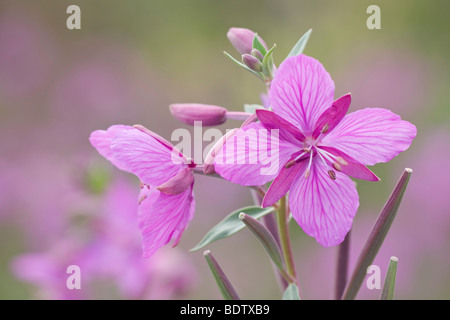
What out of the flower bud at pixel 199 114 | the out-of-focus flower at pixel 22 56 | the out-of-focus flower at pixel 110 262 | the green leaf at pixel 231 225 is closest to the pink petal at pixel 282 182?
the green leaf at pixel 231 225

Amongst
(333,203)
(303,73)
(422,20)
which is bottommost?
(333,203)

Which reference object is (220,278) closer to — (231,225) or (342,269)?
(231,225)

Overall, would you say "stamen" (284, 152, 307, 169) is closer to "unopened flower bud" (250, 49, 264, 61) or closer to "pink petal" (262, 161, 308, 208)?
"pink petal" (262, 161, 308, 208)

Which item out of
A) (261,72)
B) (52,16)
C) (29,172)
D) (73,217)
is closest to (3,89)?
(52,16)

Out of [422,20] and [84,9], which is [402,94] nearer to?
[422,20]

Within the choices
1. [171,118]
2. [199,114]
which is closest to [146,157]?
[199,114]
